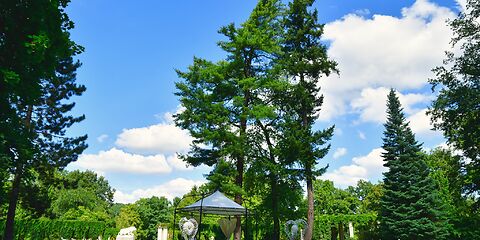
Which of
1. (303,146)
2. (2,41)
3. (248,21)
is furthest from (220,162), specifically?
(2,41)

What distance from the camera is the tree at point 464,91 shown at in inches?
452

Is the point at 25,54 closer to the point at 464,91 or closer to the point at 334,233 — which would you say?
the point at 464,91

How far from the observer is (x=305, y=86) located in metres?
15.3

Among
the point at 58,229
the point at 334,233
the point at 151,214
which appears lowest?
the point at 334,233

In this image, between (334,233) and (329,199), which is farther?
(329,199)

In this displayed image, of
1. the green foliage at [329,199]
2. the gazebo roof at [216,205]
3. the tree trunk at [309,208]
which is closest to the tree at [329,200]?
the green foliage at [329,199]

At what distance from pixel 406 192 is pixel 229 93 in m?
9.95

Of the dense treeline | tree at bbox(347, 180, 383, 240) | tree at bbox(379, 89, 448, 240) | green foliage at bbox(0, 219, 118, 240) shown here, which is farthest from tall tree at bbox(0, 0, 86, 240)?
tree at bbox(347, 180, 383, 240)

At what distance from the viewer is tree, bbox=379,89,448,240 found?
16725 millimetres

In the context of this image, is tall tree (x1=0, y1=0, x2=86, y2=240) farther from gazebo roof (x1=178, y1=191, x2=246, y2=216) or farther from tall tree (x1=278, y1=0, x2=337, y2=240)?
tall tree (x1=278, y1=0, x2=337, y2=240)

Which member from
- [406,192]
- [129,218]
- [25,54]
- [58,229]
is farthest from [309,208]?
[129,218]

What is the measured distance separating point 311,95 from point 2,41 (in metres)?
11.1

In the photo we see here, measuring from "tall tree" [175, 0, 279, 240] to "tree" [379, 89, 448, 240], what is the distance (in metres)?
8.08

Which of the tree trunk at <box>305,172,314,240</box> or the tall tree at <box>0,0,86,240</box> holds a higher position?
the tall tree at <box>0,0,86,240</box>
